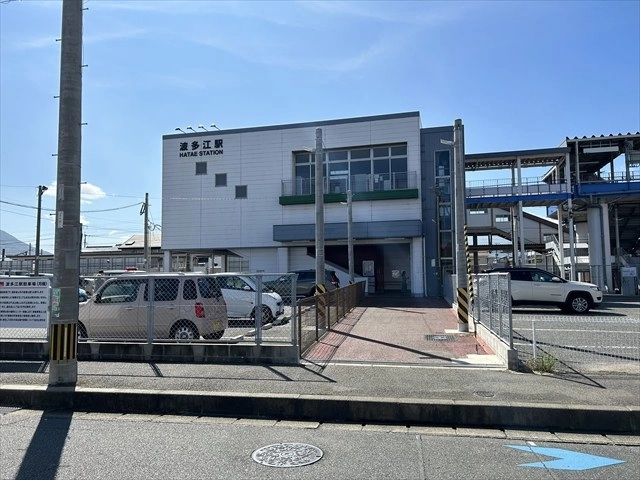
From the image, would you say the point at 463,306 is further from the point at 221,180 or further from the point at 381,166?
the point at 221,180

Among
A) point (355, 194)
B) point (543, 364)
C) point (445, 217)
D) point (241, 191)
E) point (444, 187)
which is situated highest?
point (241, 191)

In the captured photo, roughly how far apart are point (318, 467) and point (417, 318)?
12.7m

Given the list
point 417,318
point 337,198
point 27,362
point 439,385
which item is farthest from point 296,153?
point 439,385

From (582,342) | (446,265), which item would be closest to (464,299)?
(582,342)

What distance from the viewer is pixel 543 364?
823 cm

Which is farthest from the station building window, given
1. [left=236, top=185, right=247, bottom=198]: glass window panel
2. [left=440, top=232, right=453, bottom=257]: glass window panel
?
[left=440, top=232, right=453, bottom=257]: glass window panel

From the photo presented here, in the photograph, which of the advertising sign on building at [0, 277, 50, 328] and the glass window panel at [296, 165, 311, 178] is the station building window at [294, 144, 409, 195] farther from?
the advertising sign on building at [0, 277, 50, 328]

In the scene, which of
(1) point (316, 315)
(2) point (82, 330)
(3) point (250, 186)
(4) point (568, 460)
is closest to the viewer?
(4) point (568, 460)

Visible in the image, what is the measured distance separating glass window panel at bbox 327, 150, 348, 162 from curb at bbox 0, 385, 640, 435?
1089 inches

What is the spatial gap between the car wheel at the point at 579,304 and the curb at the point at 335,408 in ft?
43.4

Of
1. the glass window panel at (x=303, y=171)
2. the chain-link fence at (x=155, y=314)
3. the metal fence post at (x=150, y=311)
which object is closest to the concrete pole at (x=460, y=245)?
the chain-link fence at (x=155, y=314)

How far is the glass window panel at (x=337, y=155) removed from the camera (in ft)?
109

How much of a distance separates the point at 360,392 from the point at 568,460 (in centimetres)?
278

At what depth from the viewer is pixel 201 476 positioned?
4.51m
